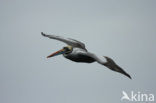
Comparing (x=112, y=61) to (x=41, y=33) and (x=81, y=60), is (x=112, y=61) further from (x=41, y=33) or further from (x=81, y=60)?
(x=41, y=33)

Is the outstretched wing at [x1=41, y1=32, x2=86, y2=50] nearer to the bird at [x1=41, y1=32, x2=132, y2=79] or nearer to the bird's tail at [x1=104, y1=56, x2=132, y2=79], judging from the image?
the bird at [x1=41, y1=32, x2=132, y2=79]

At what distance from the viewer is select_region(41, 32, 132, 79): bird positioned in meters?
24.8

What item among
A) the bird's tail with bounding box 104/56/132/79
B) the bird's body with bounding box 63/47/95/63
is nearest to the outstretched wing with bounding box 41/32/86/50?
the bird's body with bounding box 63/47/95/63

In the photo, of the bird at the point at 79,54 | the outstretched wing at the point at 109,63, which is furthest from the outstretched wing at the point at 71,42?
the outstretched wing at the point at 109,63

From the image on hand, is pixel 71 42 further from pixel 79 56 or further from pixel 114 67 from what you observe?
pixel 114 67

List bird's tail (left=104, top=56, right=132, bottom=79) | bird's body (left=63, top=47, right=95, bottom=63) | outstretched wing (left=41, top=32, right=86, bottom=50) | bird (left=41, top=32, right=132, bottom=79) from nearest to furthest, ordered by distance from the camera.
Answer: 1. bird's tail (left=104, top=56, right=132, bottom=79)
2. bird (left=41, top=32, right=132, bottom=79)
3. bird's body (left=63, top=47, right=95, bottom=63)
4. outstretched wing (left=41, top=32, right=86, bottom=50)

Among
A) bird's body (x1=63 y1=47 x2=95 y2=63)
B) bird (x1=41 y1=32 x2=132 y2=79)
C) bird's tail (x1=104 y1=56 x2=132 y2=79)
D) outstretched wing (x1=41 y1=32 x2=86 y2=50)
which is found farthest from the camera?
outstretched wing (x1=41 y1=32 x2=86 y2=50)

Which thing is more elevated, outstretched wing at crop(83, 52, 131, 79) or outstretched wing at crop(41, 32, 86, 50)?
outstretched wing at crop(83, 52, 131, 79)

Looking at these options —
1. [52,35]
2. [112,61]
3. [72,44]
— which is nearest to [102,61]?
[112,61]

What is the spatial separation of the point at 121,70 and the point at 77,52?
142 inches

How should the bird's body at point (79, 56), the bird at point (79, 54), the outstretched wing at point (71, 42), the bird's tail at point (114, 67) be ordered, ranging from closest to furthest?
the bird's tail at point (114, 67) < the bird at point (79, 54) < the bird's body at point (79, 56) < the outstretched wing at point (71, 42)

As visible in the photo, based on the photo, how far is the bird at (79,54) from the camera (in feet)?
81.2

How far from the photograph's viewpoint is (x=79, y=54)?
88.4ft

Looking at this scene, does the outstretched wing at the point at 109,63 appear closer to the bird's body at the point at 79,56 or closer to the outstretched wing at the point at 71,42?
the bird's body at the point at 79,56
